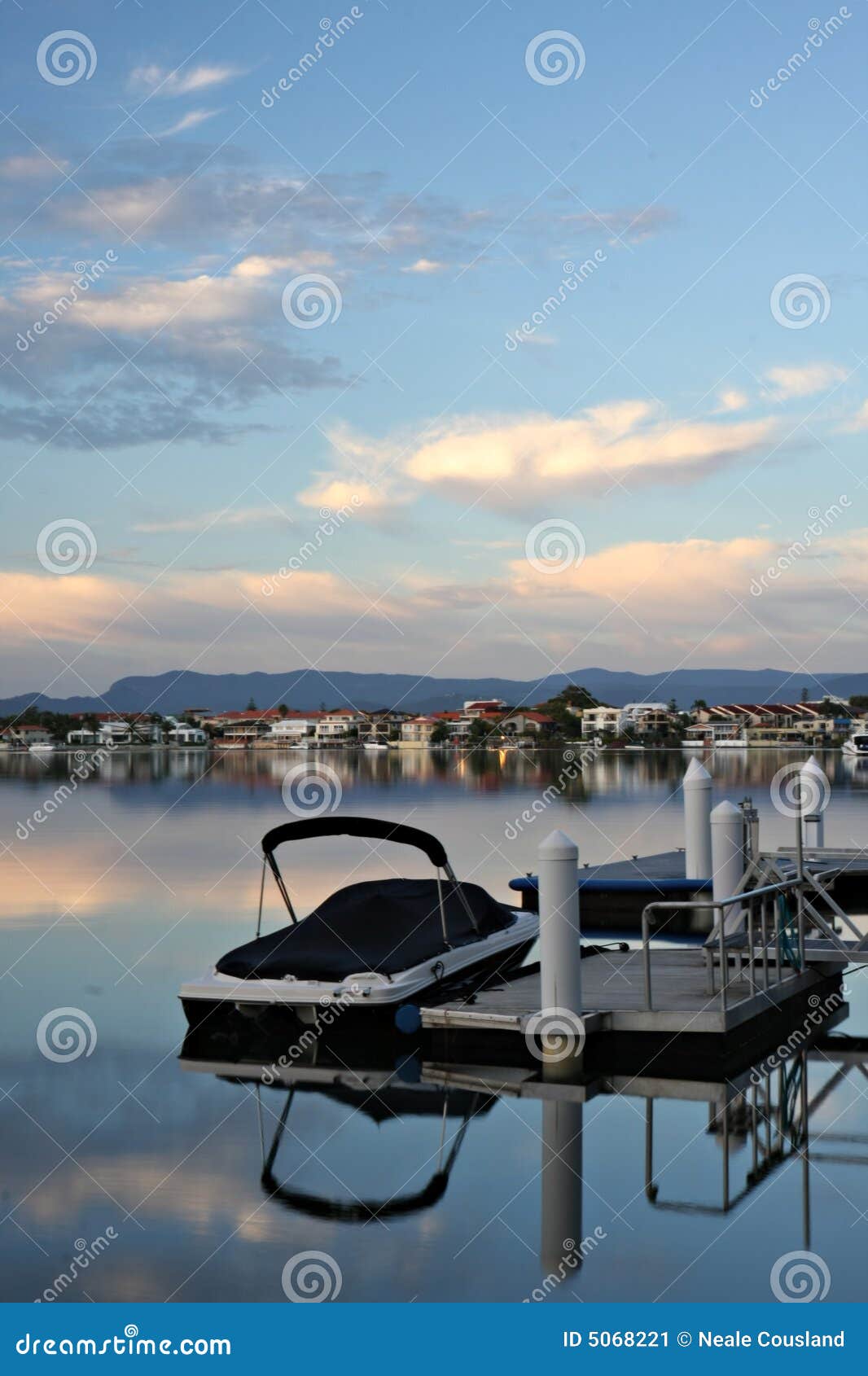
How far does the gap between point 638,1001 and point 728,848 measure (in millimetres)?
3252

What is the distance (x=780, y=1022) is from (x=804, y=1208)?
4778 millimetres

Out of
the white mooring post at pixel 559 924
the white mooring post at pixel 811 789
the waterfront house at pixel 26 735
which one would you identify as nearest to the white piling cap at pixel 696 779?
the white mooring post at pixel 811 789

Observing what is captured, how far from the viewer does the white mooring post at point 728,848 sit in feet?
49.2

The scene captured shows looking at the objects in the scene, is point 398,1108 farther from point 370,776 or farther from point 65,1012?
point 370,776

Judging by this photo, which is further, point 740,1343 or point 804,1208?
point 804,1208

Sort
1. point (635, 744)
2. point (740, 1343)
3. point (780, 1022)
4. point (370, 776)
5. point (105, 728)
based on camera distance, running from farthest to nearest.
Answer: point (635, 744) < point (105, 728) < point (370, 776) < point (780, 1022) < point (740, 1343)

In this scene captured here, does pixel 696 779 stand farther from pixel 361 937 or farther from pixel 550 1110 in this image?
pixel 550 1110

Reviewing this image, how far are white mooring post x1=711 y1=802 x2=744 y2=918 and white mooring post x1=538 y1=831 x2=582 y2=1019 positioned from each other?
13.0 feet

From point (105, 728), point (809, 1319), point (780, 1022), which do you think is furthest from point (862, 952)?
point (105, 728)

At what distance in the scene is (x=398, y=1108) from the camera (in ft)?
35.5

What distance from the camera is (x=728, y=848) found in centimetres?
1512

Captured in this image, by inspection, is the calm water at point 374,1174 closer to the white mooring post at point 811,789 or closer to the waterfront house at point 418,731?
the white mooring post at point 811,789

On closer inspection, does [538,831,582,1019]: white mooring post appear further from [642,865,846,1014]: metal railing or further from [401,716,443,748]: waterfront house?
[401,716,443,748]: waterfront house

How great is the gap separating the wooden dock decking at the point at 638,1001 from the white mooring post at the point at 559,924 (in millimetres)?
306
